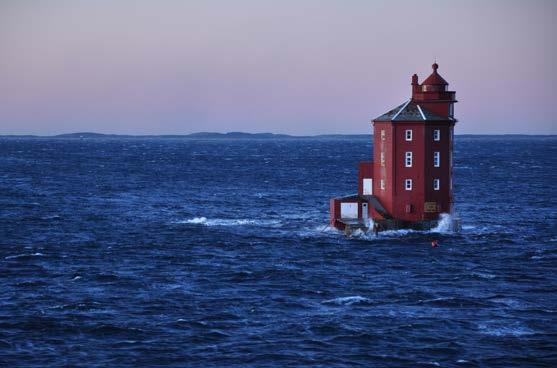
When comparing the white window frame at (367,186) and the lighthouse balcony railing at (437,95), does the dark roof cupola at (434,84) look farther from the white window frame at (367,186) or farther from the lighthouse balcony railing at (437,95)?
the white window frame at (367,186)

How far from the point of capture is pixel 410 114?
275 feet

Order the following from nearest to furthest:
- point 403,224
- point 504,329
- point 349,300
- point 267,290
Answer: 1. point 504,329
2. point 349,300
3. point 267,290
4. point 403,224

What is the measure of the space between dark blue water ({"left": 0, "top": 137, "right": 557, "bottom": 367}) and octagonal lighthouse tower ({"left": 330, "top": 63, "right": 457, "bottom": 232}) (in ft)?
6.76

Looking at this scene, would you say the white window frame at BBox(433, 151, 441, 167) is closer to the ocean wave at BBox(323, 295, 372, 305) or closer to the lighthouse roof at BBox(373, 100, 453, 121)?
the lighthouse roof at BBox(373, 100, 453, 121)

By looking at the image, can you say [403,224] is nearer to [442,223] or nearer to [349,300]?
[442,223]

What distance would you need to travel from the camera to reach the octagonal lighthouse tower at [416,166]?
8300 cm

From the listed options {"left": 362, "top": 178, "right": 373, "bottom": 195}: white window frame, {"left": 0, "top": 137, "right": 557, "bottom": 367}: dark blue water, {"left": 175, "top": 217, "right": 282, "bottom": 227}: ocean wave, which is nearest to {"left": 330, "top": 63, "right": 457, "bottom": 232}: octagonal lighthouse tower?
{"left": 0, "top": 137, "right": 557, "bottom": 367}: dark blue water

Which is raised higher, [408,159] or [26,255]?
[408,159]

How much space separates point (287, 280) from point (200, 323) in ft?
43.1

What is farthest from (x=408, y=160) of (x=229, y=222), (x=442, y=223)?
(x=229, y=222)

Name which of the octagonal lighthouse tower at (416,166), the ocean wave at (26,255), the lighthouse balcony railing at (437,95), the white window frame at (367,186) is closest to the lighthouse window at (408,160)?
the octagonal lighthouse tower at (416,166)

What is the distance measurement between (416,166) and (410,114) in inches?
187

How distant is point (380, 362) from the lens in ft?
148

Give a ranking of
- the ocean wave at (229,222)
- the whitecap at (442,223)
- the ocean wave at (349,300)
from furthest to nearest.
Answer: the ocean wave at (229,222) → the whitecap at (442,223) → the ocean wave at (349,300)
